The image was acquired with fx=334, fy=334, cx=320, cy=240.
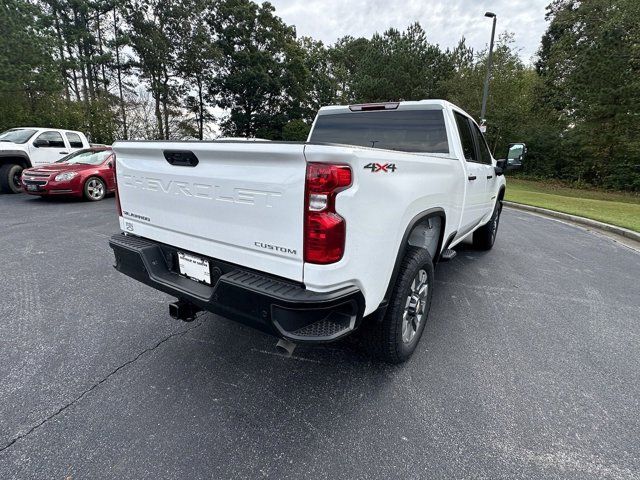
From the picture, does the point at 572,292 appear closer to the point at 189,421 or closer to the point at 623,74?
the point at 189,421

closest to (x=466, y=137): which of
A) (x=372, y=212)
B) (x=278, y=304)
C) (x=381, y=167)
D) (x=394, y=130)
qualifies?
(x=394, y=130)

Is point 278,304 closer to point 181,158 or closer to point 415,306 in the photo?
point 181,158

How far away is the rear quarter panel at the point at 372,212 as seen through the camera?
1646 mm

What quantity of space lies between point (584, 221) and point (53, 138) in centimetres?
1545

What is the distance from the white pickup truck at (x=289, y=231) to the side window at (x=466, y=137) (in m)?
0.83

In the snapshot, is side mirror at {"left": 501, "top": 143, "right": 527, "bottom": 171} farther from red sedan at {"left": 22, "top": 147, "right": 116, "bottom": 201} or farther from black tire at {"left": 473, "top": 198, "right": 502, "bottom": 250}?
red sedan at {"left": 22, "top": 147, "right": 116, "bottom": 201}

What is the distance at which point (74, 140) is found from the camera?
10.8 metres

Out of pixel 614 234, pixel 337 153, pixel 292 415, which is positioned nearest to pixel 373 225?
pixel 337 153

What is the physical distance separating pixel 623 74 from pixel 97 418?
2363 cm

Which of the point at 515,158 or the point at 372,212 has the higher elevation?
the point at 515,158

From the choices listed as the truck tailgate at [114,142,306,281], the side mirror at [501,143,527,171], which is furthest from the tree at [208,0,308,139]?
the truck tailgate at [114,142,306,281]

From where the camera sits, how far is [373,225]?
183 cm

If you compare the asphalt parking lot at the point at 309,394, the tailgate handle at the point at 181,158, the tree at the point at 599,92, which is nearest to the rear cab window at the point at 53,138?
the asphalt parking lot at the point at 309,394

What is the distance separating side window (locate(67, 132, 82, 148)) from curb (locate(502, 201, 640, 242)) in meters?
14.7
